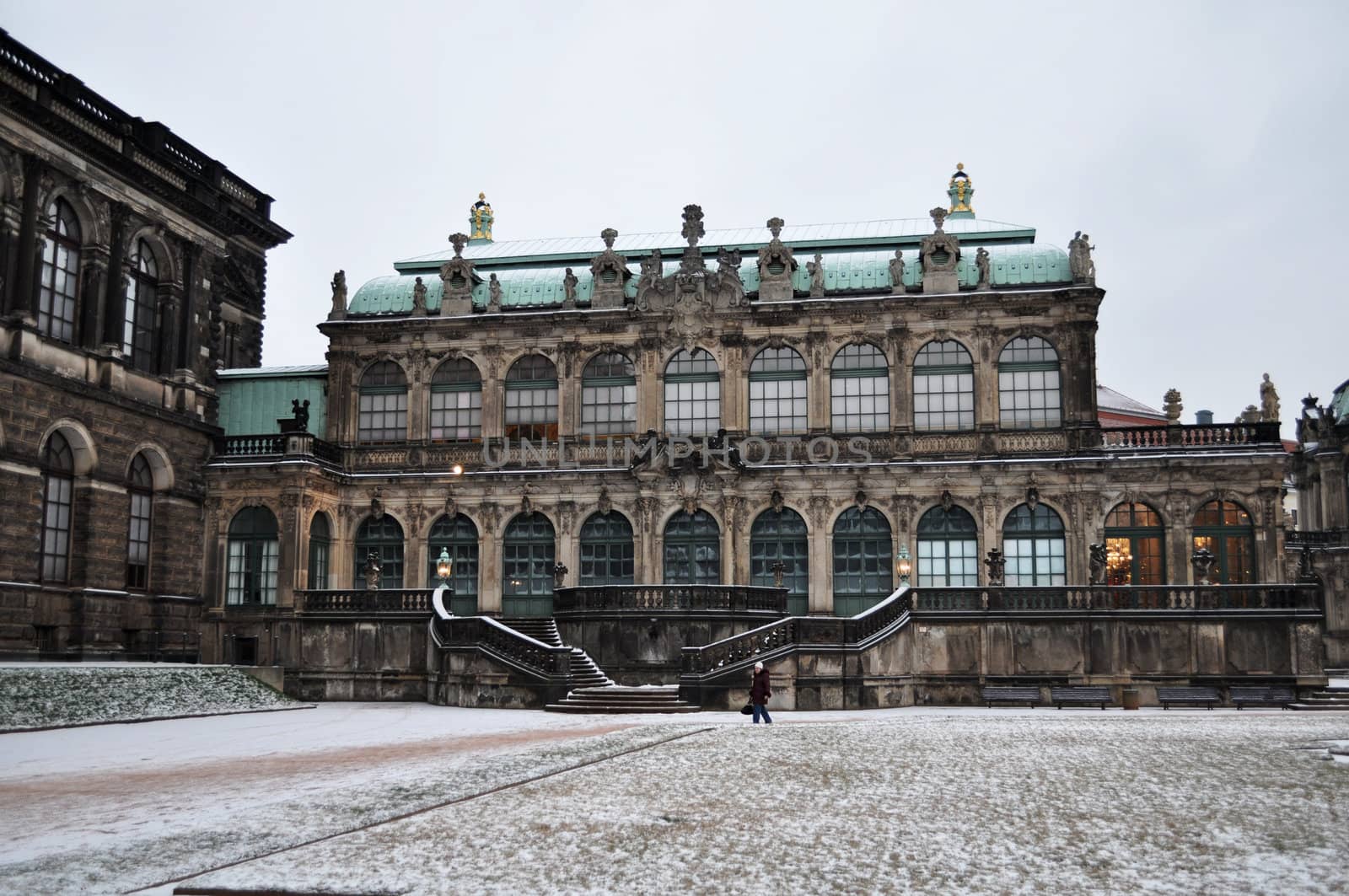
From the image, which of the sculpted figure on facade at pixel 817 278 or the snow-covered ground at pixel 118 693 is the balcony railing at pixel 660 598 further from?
the sculpted figure on facade at pixel 817 278

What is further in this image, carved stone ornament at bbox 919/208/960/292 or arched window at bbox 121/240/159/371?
carved stone ornament at bbox 919/208/960/292

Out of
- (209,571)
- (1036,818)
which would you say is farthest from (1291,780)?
(209,571)

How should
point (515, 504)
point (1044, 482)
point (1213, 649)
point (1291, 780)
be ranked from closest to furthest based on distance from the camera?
point (1291, 780), point (1213, 649), point (1044, 482), point (515, 504)

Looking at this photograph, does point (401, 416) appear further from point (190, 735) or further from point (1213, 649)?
point (1213, 649)

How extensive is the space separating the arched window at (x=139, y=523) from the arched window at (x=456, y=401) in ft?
33.5

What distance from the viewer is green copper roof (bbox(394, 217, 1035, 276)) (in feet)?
157

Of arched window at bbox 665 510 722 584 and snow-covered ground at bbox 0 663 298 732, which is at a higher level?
arched window at bbox 665 510 722 584

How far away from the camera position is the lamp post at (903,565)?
1626 inches

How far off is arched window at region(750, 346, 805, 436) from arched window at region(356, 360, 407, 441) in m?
12.6

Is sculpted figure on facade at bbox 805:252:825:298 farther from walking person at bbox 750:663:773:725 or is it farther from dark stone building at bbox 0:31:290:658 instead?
walking person at bbox 750:663:773:725

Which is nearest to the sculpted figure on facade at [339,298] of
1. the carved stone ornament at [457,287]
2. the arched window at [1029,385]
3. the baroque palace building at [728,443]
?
the baroque palace building at [728,443]

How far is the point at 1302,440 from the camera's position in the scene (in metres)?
66.1

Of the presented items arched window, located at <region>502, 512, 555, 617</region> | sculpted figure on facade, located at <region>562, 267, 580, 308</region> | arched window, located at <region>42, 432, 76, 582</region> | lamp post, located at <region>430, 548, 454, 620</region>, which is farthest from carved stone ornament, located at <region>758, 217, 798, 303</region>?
arched window, located at <region>42, 432, 76, 582</region>

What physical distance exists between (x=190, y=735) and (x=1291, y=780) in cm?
1862
